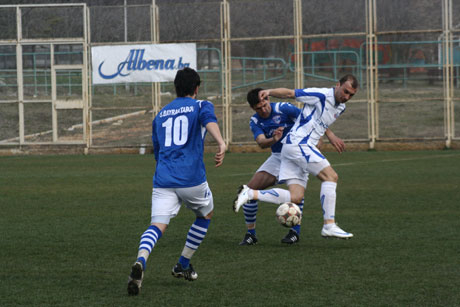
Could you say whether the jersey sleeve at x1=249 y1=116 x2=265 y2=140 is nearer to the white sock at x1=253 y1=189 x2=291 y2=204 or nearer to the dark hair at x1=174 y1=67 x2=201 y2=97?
the white sock at x1=253 y1=189 x2=291 y2=204

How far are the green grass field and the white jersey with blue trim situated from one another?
1.10 metres

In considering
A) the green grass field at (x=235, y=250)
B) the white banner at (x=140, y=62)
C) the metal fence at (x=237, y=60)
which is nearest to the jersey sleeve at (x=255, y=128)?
the green grass field at (x=235, y=250)

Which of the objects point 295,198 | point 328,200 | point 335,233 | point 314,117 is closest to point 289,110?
point 314,117

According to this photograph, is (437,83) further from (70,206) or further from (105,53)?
(70,206)

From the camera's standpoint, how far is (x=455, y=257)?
7.13 metres

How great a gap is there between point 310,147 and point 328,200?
23.3 inches

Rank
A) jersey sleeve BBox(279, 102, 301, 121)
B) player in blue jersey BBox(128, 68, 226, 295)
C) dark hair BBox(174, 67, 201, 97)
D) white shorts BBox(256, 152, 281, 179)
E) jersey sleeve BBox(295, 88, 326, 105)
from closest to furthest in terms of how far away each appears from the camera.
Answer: player in blue jersey BBox(128, 68, 226, 295)
dark hair BBox(174, 67, 201, 97)
jersey sleeve BBox(295, 88, 326, 105)
jersey sleeve BBox(279, 102, 301, 121)
white shorts BBox(256, 152, 281, 179)

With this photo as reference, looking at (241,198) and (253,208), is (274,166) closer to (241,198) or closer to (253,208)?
(253,208)

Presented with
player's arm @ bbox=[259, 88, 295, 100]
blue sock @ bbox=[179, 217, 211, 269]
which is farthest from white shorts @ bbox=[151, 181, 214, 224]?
player's arm @ bbox=[259, 88, 295, 100]

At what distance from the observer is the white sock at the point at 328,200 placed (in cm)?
803

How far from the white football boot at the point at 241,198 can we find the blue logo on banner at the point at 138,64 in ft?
49.1

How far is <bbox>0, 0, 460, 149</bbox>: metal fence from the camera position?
22359mm

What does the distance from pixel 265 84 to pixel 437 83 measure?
6.27 m

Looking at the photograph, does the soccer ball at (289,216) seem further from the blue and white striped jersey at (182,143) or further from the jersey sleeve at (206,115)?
the jersey sleeve at (206,115)
